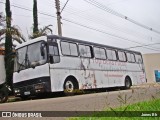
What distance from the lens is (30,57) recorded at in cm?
1628

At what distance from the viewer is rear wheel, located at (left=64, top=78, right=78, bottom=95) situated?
54.2 ft

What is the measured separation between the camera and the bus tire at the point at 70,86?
16.5 metres

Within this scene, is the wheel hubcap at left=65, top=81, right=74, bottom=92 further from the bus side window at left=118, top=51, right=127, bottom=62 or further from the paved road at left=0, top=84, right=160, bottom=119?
the bus side window at left=118, top=51, right=127, bottom=62

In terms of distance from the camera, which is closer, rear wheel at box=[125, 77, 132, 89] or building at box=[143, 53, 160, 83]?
rear wheel at box=[125, 77, 132, 89]

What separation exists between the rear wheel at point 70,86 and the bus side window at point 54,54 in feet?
4.13

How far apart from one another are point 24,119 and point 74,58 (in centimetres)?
1048

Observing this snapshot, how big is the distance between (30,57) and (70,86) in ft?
8.08

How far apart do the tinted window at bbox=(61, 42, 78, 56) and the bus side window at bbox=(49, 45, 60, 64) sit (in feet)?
1.65

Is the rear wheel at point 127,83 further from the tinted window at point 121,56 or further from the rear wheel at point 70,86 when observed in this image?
the rear wheel at point 70,86

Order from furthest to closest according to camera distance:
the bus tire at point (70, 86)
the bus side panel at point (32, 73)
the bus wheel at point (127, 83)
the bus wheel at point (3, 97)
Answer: the bus wheel at point (127, 83) → the bus wheel at point (3, 97) → the bus tire at point (70, 86) → the bus side panel at point (32, 73)

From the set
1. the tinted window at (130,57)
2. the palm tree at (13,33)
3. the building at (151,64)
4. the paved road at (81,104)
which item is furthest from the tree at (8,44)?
the building at (151,64)

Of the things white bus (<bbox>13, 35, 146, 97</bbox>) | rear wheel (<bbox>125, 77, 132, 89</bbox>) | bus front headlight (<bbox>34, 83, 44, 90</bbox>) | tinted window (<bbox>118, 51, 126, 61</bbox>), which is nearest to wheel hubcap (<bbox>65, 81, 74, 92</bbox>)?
white bus (<bbox>13, 35, 146, 97</bbox>)

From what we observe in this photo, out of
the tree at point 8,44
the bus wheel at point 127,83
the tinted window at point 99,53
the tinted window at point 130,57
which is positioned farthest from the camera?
the tinted window at point 130,57

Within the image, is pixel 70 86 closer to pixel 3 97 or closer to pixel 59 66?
pixel 59 66
